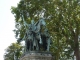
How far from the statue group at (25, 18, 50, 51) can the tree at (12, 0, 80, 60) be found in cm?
1099

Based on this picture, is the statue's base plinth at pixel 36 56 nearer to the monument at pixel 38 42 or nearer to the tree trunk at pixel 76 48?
the monument at pixel 38 42

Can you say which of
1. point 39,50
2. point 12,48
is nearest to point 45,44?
point 39,50

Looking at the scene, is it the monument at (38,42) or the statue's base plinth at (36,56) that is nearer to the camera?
the statue's base plinth at (36,56)

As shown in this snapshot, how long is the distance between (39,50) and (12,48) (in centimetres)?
2784

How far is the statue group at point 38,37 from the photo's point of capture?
1525cm

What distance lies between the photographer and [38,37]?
15258 mm

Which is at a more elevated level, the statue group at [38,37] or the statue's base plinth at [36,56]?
the statue group at [38,37]

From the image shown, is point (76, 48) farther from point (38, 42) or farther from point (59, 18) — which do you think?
point (38, 42)

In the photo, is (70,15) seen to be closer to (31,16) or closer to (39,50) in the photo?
(31,16)

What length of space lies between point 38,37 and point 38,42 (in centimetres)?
33

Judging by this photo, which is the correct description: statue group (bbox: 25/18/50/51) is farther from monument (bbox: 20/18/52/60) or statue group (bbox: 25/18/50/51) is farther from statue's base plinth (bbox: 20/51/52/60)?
statue's base plinth (bbox: 20/51/52/60)

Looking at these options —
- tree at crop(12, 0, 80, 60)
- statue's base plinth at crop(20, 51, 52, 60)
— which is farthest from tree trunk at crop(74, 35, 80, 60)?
statue's base plinth at crop(20, 51, 52, 60)

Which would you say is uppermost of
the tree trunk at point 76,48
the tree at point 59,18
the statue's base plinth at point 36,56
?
the tree at point 59,18

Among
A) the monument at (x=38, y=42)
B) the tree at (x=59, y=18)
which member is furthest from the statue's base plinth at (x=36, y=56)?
the tree at (x=59, y=18)
